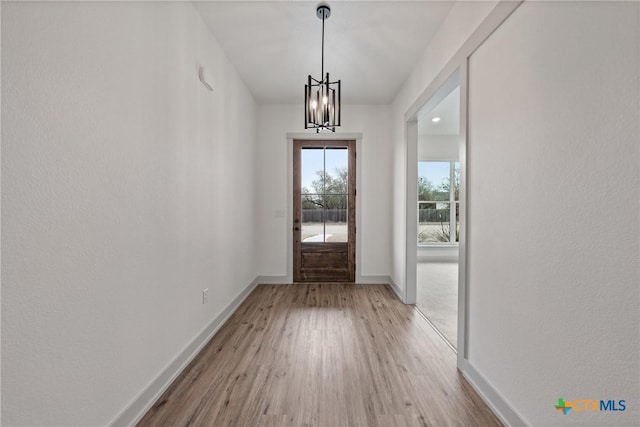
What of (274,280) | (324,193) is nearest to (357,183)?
(324,193)

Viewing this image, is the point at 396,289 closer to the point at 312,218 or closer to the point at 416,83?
the point at 312,218

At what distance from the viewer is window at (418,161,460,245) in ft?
22.2

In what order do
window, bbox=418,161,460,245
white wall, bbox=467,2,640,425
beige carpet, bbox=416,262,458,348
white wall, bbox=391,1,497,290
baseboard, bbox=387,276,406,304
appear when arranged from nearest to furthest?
white wall, bbox=467,2,640,425
white wall, bbox=391,1,497,290
beige carpet, bbox=416,262,458,348
baseboard, bbox=387,276,406,304
window, bbox=418,161,460,245

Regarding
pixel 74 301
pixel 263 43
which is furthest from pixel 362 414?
pixel 263 43

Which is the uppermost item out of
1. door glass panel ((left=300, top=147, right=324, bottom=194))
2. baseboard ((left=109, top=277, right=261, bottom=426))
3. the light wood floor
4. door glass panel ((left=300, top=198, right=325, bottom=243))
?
door glass panel ((left=300, top=147, right=324, bottom=194))

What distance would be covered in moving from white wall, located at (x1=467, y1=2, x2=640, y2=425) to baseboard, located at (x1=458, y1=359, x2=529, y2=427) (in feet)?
0.13

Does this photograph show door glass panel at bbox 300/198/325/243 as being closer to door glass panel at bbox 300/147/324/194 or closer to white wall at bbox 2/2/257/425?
door glass panel at bbox 300/147/324/194

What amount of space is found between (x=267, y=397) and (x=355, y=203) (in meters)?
3.17

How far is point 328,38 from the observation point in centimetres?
273

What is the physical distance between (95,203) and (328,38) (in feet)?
7.89

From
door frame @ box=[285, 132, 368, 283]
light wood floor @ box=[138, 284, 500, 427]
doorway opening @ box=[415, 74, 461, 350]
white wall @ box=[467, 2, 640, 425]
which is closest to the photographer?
white wall @ box=[467, 2, 640, 425]

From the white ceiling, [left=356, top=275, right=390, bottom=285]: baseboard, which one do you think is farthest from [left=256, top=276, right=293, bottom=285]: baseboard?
the white ceiling

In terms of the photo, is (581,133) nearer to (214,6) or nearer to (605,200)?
(605,200)

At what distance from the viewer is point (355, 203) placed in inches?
179
